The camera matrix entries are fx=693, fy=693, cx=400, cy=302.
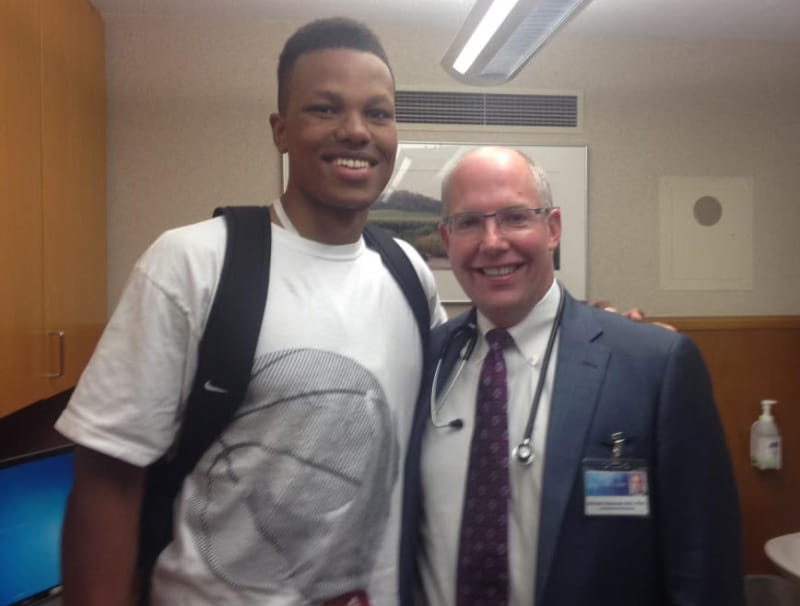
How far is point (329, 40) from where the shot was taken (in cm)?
126

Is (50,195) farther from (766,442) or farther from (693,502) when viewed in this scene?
(766,442)

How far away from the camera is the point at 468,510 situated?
4.37ft

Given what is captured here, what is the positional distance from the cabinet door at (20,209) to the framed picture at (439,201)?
0.99 meters

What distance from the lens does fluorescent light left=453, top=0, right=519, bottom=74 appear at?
1796 millimetres

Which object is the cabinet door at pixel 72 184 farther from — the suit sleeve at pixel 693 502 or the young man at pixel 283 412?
the suit sleeve at pixel 693 502

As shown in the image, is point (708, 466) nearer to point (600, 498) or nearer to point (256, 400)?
point (600, 498)

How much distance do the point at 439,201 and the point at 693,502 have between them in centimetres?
174

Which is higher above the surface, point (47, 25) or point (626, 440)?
point (47, 25)

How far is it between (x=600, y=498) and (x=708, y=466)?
0.21 m

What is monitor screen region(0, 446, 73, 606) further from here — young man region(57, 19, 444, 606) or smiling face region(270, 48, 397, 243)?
smiling face region(270, 48, 397, 243)

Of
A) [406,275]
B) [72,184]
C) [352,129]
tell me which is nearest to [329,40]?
[352,129]

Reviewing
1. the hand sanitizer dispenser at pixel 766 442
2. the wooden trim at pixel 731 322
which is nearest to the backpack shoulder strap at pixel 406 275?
the wooden trim at pixel 731 322

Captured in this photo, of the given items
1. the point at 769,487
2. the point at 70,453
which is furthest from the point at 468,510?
the point at 769,487

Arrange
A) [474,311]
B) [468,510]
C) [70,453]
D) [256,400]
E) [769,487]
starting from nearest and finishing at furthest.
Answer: [256,400] < [468,510] < [474,311] < [70,453] < [769,487]
